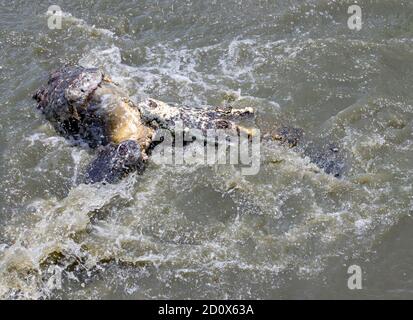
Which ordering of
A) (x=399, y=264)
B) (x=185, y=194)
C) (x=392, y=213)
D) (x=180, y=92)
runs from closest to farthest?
(x=399, y=264)
(x=392, y=213)
(x=185, y=194)
(x=180, y=92)

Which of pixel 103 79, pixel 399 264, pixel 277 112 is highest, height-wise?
pixel 103 79

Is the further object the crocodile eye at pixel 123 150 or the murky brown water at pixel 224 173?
the crocodile eye at pixel 123 150

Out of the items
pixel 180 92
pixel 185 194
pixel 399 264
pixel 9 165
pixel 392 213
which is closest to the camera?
pixel 399 264

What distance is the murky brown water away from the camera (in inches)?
223

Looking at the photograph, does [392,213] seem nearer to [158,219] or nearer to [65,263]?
[158,219]

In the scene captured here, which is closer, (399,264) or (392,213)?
(399,264)

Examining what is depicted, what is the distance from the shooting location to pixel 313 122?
7336mm

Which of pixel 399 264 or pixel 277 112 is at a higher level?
pixel 277 112

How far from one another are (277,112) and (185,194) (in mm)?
1764

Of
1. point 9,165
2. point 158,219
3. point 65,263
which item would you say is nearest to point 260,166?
point 158,219

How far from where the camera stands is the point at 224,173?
6762 millimetres

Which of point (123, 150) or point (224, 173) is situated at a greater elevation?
point (123, 150)

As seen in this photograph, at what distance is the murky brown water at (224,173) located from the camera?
18.6ft

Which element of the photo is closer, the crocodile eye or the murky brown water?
the murky brown water
